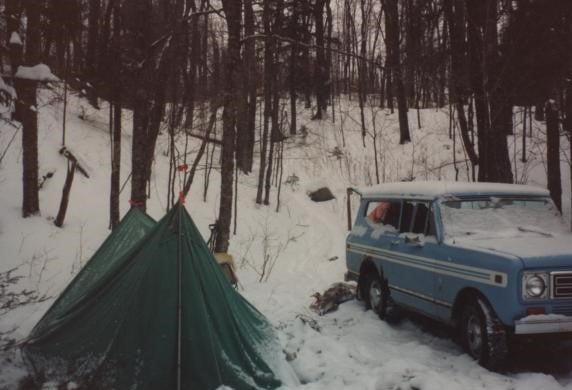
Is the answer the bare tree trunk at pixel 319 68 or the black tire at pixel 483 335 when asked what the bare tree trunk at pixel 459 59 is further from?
the black tire at pixel 483 335

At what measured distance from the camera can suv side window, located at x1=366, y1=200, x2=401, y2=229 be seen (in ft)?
30.4

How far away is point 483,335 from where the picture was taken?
634 cm

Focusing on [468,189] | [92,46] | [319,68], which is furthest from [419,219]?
[319,68]

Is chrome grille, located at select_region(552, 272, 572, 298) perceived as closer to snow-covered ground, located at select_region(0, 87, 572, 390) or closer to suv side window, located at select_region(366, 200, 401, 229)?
snow-covered ground, located at select_region(0, 87, 572, 390)

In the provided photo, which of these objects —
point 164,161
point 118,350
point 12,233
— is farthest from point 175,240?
point 164,161

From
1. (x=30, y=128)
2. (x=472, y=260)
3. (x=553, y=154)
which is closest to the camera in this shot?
(x=472, y=260)

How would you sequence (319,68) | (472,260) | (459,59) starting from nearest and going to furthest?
(472,260)
(459,59)
(319,68)

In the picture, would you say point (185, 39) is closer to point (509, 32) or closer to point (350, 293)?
point (509, 32)

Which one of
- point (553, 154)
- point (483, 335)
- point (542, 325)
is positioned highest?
point (553, 154)

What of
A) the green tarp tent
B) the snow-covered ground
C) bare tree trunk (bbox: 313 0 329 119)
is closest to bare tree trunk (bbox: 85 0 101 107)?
the snow-covered ground

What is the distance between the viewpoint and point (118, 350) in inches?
218

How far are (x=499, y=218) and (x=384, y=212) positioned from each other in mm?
2614

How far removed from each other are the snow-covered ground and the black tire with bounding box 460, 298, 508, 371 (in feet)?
0.52

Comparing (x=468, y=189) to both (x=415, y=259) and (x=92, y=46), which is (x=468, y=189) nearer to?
(x=415, y=259)
